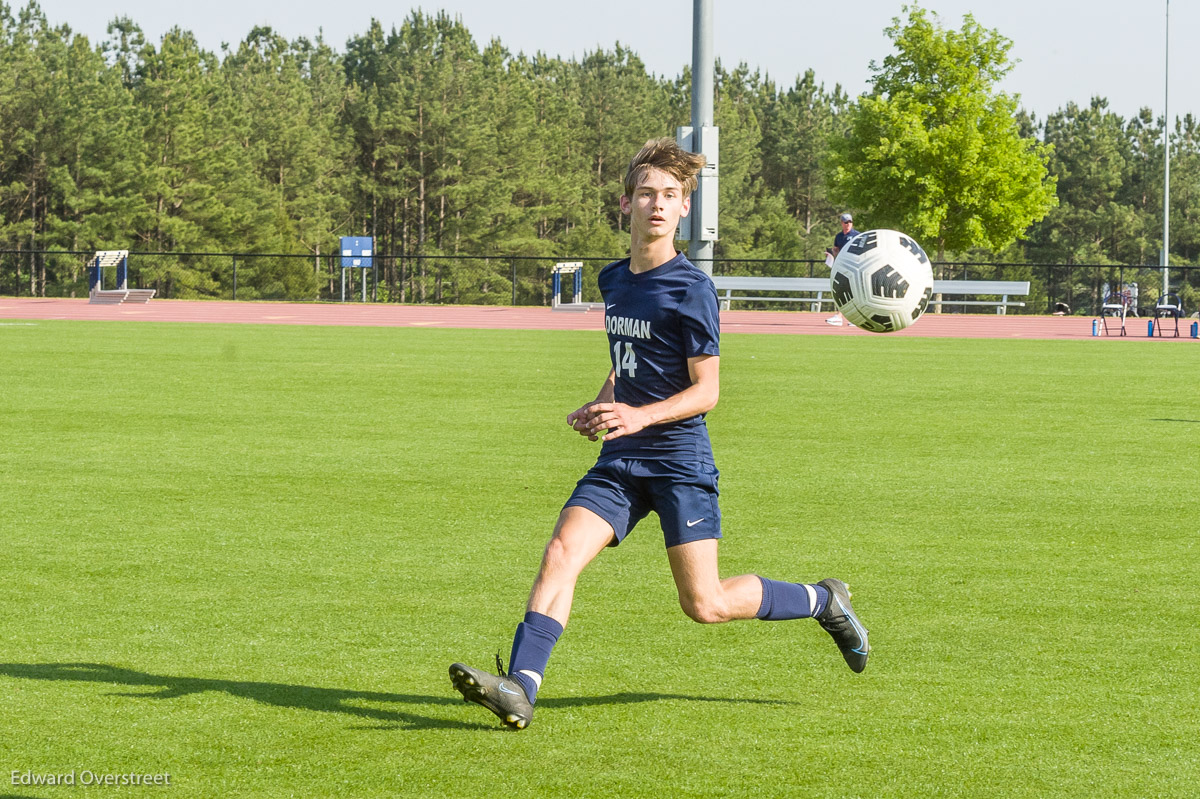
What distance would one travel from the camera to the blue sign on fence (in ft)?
174

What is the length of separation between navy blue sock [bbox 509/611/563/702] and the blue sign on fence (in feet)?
160

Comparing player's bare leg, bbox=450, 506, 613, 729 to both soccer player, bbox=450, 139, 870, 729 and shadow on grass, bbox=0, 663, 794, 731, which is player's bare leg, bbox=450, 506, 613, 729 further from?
shadow on grass, bbox=0, 663, 794, 731

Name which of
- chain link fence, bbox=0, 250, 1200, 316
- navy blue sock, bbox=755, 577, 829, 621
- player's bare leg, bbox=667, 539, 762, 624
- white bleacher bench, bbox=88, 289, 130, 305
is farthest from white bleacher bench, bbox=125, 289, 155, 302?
player's bare leg, bbox=667, 539, 762, 624

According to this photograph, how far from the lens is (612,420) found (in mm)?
4609

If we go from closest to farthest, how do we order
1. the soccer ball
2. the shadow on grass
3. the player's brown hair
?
the shadow on grass, the player's brown hair, the soccer ball

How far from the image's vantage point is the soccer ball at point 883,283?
24.3 feet

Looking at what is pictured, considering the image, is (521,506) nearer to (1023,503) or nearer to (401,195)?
(1023,503)

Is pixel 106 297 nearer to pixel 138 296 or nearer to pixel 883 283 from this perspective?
pixel 138 296

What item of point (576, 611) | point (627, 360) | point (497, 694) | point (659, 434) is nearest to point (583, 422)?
point (659, 434)

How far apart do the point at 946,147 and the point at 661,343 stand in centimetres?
4207

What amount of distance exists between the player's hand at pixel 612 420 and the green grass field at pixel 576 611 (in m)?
1.01

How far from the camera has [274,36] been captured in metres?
122

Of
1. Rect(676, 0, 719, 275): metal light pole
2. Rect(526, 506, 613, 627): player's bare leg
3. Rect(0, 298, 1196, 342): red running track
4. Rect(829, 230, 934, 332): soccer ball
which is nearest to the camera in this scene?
Rect(526, 506, 613, 627): player's bare leg

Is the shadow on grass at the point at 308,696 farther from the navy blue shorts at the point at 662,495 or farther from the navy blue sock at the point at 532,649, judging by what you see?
the navy blue shorts at the point at 662,495
